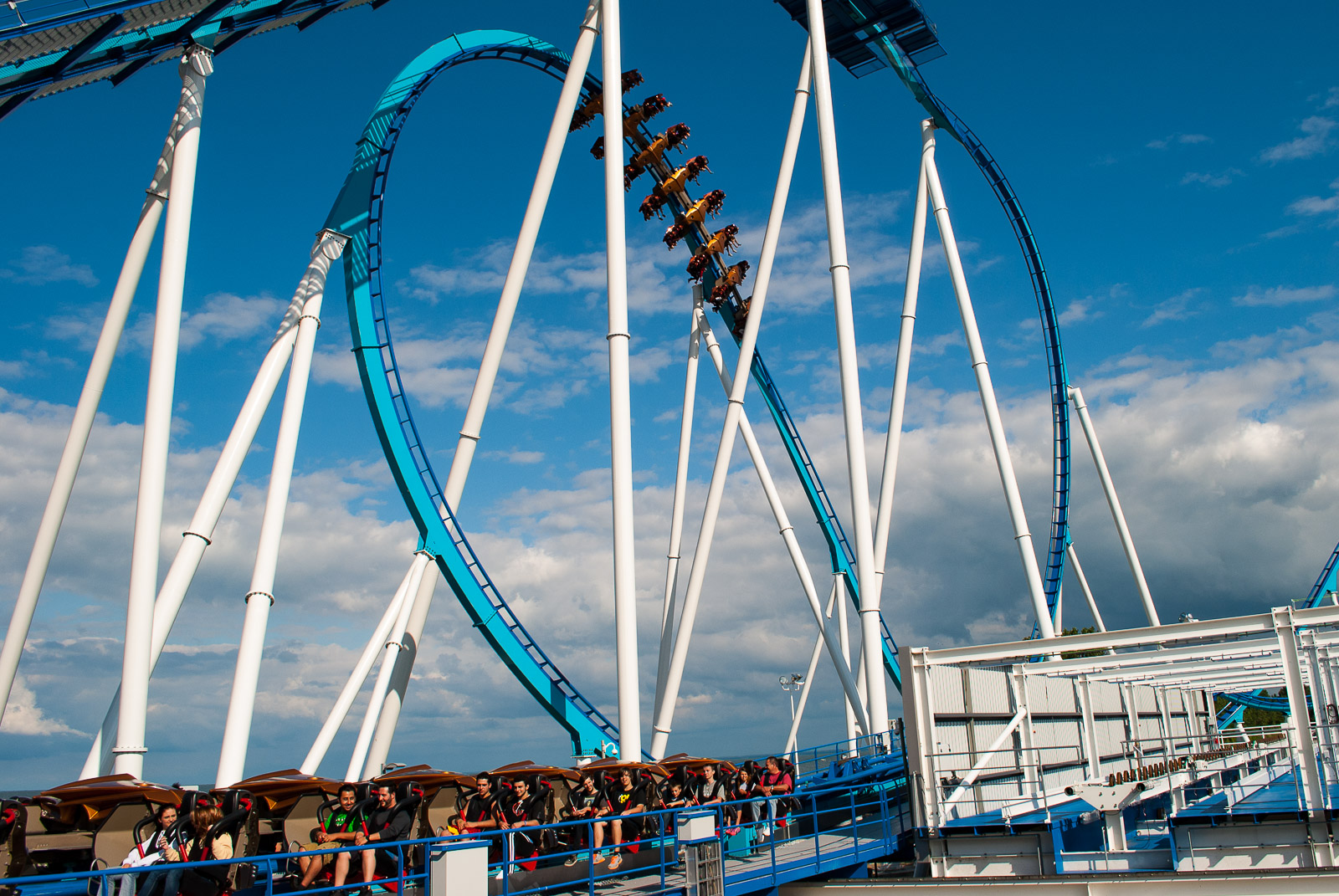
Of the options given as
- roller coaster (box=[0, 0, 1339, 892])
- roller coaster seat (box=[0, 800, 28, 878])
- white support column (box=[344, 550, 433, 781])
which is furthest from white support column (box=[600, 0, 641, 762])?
roller coaster seat (box=[0, 800, 28, 878])

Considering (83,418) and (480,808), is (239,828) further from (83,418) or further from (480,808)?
(83,418)

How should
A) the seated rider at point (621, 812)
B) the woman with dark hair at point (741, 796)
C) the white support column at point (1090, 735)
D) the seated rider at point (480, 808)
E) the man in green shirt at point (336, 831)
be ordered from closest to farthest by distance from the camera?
1. the man in green shirt at point (336, 831)
2. the seated rider at point (480, 808)
3. the seated rider at point (621, 812)
4. the woman with dark hair at point (741, 796)
5. the white support column at point (1090, 735)

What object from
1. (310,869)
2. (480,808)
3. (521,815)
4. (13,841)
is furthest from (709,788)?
(13,841)

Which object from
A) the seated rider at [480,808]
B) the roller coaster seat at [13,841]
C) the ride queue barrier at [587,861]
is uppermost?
the roller coaster seat at [13,841]

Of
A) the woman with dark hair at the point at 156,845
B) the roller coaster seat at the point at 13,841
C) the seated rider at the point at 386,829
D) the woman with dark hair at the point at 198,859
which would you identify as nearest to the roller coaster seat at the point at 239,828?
the woman with dark hair at the point at 198,859

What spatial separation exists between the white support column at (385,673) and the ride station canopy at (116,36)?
22.7 ft

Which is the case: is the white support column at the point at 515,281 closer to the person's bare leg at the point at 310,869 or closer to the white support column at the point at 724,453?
the white support column at the point at 724,453

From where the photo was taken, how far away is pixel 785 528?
60.1ft

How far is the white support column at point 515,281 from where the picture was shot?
13164mm

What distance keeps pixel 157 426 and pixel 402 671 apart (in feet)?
15.7

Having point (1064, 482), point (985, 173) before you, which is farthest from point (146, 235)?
point (1064, 482)

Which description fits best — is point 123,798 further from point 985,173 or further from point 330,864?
point 985,173

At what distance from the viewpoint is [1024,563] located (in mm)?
17453

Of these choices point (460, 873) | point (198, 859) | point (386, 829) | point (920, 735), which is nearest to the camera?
point (460, 873)
